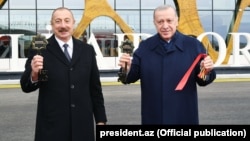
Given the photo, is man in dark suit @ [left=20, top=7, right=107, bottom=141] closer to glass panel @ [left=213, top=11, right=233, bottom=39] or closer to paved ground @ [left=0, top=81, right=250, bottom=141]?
paved ground @ [left=0, top=81, right=250, bottom=141]

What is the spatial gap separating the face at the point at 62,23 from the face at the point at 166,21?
723 millimetres

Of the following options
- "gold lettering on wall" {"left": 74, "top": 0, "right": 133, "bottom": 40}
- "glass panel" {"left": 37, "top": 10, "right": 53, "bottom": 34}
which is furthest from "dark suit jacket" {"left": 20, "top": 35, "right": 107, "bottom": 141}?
"glass panel" {"left": 37, "top": 10, "right": 53, "bottom": 34}

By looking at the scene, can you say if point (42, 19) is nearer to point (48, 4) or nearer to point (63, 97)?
point (48, 4)

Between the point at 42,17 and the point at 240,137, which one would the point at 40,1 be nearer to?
the point at 42,17

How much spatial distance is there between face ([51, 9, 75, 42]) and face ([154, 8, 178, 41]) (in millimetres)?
723

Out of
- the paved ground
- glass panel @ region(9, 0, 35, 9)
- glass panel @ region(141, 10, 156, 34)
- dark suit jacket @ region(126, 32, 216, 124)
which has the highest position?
glass panel @ region(9, 0, 35, 9)

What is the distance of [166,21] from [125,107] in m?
8.39

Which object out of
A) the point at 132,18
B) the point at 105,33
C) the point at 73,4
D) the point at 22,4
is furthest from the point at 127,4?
the point at 22,4

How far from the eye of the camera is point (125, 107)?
11.4m

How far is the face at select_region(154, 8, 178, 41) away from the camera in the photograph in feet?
10.3

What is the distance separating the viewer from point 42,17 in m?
28.7
